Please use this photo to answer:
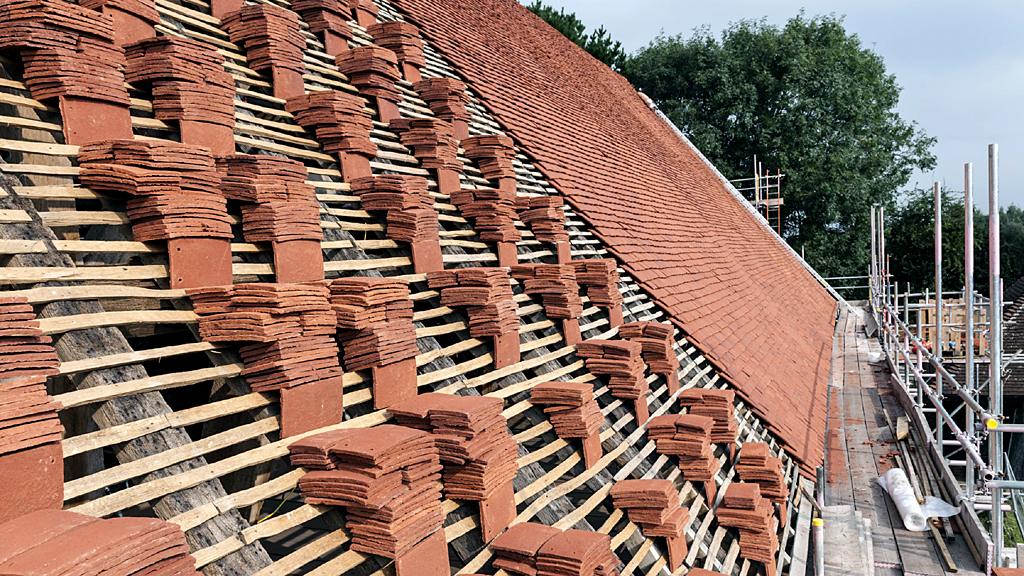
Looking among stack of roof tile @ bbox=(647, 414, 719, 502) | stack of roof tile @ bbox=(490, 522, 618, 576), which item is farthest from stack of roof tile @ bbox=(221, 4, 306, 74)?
stack of roof tile @ bbox=(647, 414, 719, 502)

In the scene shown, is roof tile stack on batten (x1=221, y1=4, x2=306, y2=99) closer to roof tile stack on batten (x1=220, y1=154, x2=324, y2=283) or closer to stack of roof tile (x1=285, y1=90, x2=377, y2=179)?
stack of roof tile (x1=285, y1=90, x2=377, y2=179)

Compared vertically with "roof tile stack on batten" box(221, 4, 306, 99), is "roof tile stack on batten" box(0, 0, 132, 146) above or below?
below

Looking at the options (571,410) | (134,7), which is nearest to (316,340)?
(571,410)

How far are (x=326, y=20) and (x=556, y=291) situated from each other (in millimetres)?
2078

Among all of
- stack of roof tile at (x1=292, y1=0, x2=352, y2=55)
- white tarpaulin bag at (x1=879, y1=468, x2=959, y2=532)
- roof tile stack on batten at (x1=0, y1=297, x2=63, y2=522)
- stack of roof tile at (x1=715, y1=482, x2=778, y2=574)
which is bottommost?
white tarpaulin bag at (x1=879, y1=468, x2=959, y2=532)

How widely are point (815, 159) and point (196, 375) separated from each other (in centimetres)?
3366

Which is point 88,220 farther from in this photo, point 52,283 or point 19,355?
point 19,355

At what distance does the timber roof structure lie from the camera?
1988 millimetres

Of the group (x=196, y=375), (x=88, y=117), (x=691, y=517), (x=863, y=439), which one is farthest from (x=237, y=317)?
(x=863, y=439)

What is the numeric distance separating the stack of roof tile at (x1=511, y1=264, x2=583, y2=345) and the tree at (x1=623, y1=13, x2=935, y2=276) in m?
30.0

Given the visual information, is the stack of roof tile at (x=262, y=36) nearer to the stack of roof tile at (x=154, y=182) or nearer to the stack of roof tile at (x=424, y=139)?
the stack of roof tile at (x=424, y=139)

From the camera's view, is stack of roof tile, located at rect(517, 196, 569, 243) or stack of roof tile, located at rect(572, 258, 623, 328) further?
stack of roof tile, located at rect(517, 196, 569, 243)

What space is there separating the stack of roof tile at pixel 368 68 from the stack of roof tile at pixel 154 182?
207cm

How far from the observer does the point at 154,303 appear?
7.84ft
